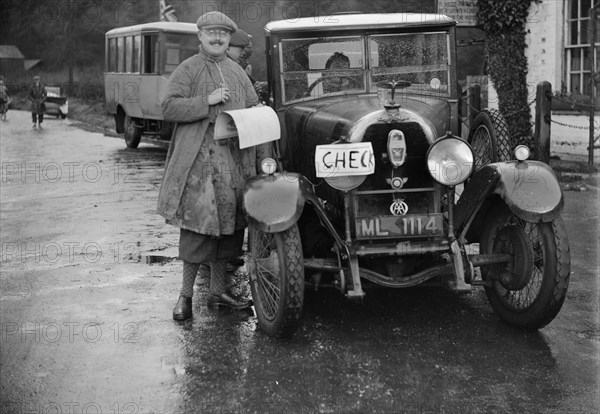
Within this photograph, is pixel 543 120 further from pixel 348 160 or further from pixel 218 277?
pixel 348 160

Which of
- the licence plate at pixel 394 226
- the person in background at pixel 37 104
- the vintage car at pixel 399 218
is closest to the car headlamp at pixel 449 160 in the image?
the vintage car at pixel 399 218

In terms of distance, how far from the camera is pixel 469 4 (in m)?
14.5

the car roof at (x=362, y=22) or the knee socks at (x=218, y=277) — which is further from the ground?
the car roof at (x=362, y=22)

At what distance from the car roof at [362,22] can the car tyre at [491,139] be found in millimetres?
897

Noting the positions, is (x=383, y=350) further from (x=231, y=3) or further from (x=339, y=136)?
(x=231, y=3)

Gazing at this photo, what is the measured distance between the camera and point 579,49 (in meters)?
13.9

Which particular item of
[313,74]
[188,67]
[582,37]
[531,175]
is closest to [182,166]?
[188,67]

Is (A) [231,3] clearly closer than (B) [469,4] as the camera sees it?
No

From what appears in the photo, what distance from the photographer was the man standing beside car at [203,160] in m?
5.25

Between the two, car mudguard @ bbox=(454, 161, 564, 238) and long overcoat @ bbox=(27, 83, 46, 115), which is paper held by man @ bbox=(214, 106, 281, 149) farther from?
long overcoat @ bbox=(27, 83, 46, 115)

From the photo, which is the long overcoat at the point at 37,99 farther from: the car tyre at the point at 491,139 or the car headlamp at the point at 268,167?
the car headlamp at the point at 268,167

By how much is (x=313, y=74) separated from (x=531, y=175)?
6.64 ft

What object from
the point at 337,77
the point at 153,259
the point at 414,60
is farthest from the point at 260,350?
the point at 414,60

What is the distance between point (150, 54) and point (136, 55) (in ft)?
3.07
